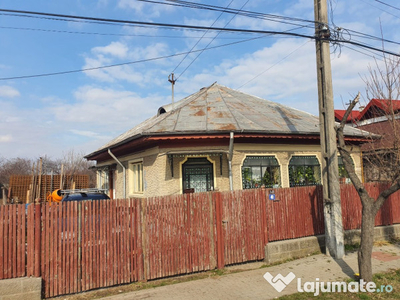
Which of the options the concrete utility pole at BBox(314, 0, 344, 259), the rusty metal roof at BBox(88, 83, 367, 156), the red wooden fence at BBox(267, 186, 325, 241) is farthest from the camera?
the rusty metal roof at BBox(88, 83, 367, 156)

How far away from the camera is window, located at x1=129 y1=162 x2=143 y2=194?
12.0 meters

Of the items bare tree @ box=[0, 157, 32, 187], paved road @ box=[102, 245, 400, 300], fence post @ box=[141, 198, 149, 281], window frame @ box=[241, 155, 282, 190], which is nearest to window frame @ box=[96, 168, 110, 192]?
window frame @ box=[241, 155, 282, 190]

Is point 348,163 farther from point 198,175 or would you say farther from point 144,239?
point 198,175

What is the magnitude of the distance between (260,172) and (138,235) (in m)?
5.98

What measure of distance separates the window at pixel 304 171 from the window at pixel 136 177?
19.5 feet

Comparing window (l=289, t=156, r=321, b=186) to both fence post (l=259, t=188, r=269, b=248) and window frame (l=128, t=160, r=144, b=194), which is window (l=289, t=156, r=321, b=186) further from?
window frame (l=128, t=160, r=144, b=194)

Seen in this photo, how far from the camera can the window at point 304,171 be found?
37.5ft

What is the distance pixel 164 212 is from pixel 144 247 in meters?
0.81

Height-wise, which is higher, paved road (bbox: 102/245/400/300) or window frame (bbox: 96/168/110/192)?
window frame (bbox: 96/168/110/192)

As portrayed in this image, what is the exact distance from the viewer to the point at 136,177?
12.5 metres

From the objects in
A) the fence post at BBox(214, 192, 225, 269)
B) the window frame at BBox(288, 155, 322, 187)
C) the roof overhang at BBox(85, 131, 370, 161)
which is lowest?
the fence post at BBox(214, 192, 225, 269)

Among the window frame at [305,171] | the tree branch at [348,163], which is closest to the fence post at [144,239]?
the tree branch at [348,163]

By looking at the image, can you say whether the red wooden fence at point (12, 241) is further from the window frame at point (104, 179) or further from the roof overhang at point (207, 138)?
the window frame at point (104, 179)

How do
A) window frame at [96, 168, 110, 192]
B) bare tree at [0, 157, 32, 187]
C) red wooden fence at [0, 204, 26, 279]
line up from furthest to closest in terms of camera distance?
bare tree at [0, 157, 32, 187] < window frame at [96, 168, 110, 192] < red wooden fence at [0, 204, 26, 279]
